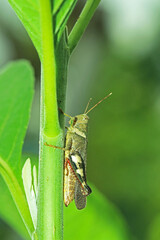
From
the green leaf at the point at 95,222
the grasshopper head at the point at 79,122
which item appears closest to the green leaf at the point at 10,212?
the green leaf at the point at 95,222

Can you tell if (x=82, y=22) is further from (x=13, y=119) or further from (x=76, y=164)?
(x=76, y=164)

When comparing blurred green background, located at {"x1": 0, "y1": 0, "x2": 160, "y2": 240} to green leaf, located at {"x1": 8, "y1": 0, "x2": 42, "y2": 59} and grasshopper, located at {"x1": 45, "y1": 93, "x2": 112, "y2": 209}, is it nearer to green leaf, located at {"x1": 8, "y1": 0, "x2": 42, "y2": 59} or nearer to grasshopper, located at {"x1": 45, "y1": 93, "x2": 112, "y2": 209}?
grasshopper, located at {"x1": 45, "y1": 93, "x2": 112, "y2": 209}

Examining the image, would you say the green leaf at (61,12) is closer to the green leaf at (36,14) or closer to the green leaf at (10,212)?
the green leaf at (36,14)

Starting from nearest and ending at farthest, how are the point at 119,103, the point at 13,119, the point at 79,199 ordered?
the point at 13,119 < the point at 79,199 < the point at 119,103

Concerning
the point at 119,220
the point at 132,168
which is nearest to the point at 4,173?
the point at 119,220

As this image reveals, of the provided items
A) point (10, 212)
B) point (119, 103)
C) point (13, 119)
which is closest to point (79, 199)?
point (10, 212)

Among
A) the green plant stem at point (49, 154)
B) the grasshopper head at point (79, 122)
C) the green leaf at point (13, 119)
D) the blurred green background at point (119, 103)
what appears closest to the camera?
the green plant stem at point (49, 154)
